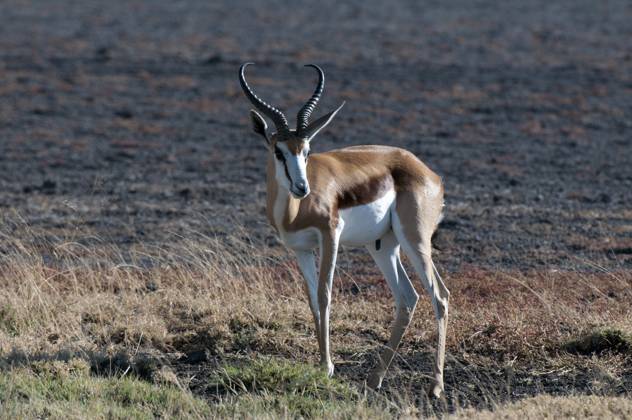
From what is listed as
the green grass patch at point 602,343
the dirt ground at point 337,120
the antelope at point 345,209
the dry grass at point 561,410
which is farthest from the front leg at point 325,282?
the green grass patch at point 602,343

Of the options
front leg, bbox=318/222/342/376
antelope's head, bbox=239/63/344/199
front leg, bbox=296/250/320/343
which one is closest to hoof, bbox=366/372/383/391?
front leg, bbox=318/222/342/376

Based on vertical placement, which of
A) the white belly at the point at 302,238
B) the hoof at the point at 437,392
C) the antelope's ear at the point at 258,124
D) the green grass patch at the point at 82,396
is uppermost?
the antelope's ear at the point at 258,124

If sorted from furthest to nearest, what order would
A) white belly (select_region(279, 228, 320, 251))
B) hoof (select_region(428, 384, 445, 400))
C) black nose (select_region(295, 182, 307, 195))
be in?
white belly (select_region(279, 228, 320, 251)) → hoof (select_region(428, 384, 445, 400)) → black nose (select_region(295, 182, 307, 195))

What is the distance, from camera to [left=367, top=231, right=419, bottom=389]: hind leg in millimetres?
9234

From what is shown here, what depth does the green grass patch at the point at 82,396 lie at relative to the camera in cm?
784

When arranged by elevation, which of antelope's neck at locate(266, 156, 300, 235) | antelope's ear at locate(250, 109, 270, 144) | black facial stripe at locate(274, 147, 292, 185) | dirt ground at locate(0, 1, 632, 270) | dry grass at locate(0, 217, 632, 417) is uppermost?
antelope's ear at locate(250, 109, 270, 144)

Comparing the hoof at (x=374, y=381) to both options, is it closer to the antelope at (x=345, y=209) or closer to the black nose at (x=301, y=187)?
the antelope at (x=345, y=209)

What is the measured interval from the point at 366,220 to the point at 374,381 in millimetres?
1299

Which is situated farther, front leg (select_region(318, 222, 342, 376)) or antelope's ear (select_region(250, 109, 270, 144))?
antelope's ear (select_region(250, 109, 270, 144))

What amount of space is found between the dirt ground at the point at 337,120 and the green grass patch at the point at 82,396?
1.71 m

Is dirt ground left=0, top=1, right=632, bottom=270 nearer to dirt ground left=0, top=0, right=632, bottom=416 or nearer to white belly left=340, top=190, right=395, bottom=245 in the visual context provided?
dirt ground left=0, top=0, right=632, bottom=416

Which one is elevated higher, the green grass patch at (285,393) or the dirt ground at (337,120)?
the green grass patch at (285,393)

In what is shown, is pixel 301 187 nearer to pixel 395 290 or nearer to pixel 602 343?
pixel 395 290

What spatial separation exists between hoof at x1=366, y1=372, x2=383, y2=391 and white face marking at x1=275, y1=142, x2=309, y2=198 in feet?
5.14
